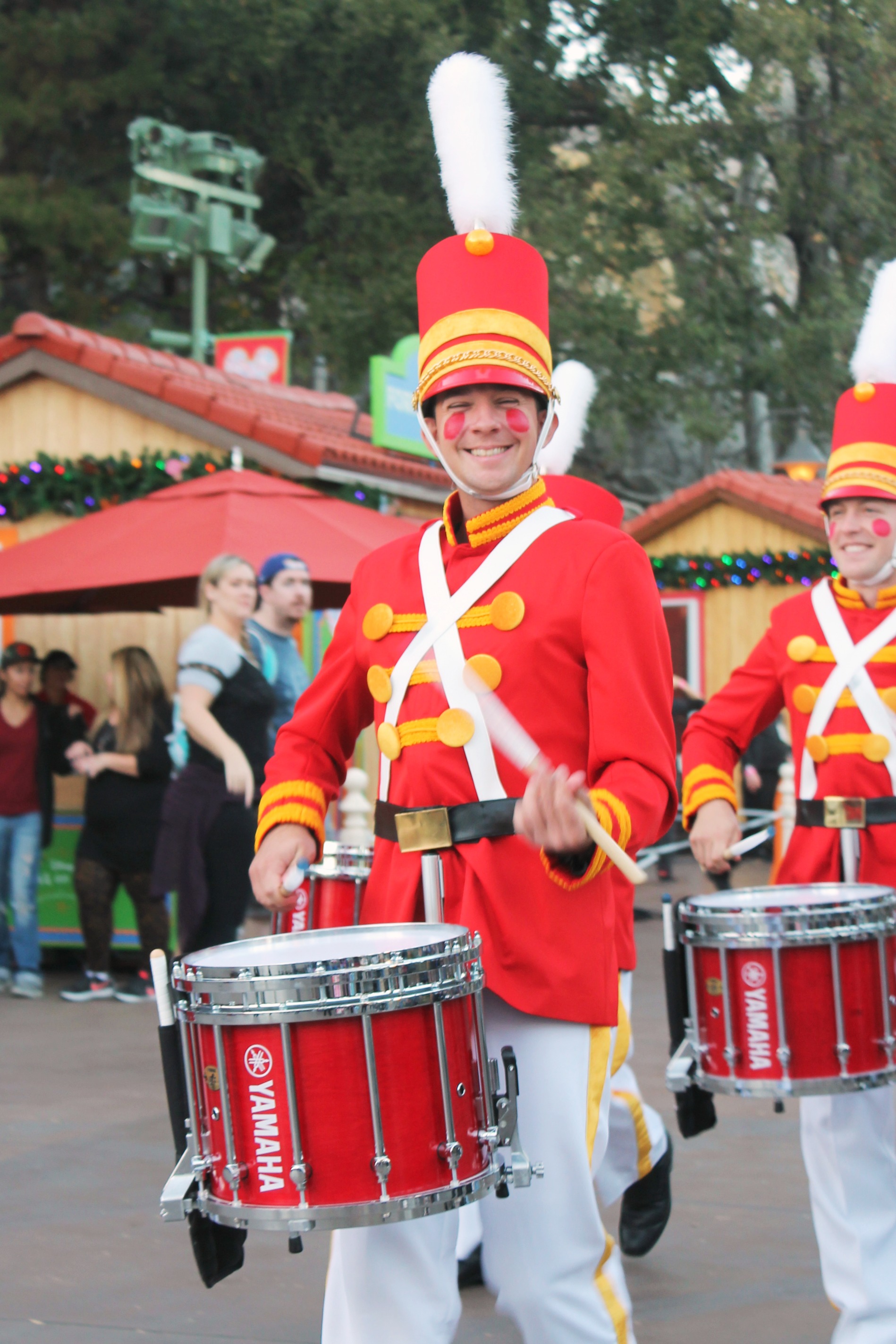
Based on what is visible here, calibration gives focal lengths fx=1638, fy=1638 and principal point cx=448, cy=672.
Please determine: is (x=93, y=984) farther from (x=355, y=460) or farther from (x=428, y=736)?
(x=428, y=736)

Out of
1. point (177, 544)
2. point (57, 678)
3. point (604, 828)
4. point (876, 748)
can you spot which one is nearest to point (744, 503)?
point (57, 678)

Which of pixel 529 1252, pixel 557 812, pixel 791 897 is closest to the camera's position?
pixel 557 812

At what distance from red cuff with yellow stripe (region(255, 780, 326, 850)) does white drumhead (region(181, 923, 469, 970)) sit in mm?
234

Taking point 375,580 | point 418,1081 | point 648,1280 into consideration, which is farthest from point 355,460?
point 418,1081

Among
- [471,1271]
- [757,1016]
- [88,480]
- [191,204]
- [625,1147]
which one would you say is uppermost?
[191,204]

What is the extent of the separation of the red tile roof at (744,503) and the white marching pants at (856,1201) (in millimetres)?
12560

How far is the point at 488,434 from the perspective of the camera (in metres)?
2.87

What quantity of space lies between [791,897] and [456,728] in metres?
1.33

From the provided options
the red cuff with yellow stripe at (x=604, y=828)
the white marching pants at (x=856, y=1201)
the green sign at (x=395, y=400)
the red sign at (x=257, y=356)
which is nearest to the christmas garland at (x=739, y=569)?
the green sign at (x=395, y=400)

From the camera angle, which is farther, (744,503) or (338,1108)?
(744,503)

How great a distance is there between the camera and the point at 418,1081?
7.75 ft

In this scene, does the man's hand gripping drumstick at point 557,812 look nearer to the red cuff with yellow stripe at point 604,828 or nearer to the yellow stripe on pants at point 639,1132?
the red cuff with yellow stripe at point 604,828

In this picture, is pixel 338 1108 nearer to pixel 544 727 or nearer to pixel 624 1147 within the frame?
pixel 544 727

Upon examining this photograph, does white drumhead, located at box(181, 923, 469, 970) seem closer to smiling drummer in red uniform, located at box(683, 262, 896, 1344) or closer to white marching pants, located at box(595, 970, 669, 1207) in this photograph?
smiling drummer in red uniform, located at box(683, 262, 896, 1344)
